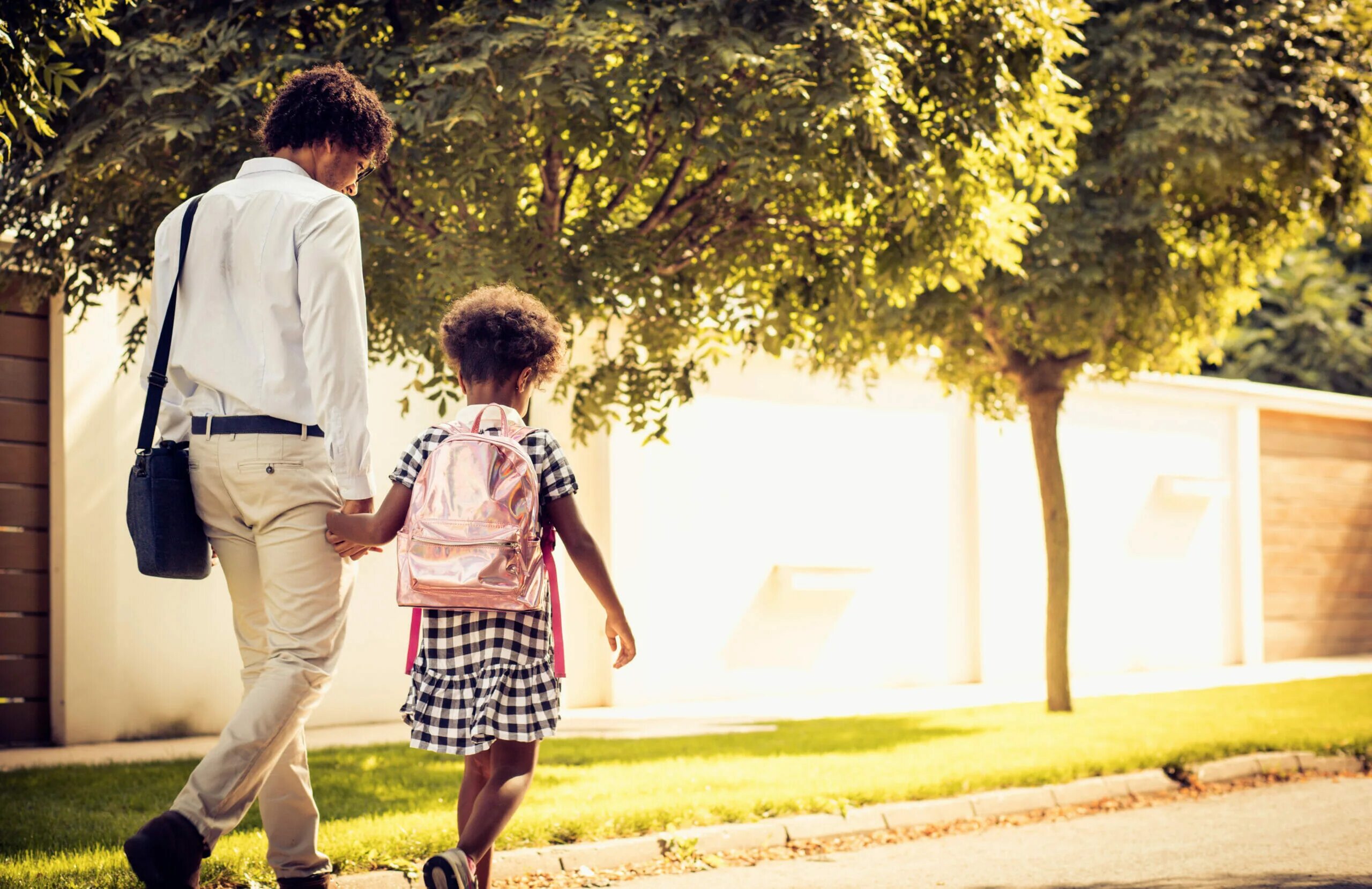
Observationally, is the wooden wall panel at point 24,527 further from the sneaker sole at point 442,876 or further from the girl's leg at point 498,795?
the sneaker sole at point 442,876

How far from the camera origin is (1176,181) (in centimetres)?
1079

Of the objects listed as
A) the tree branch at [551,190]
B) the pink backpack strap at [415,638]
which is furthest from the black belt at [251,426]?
the tree branch at [551,190]

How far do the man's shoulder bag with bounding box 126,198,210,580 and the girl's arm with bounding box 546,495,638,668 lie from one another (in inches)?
37.5

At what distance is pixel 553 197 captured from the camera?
786cm

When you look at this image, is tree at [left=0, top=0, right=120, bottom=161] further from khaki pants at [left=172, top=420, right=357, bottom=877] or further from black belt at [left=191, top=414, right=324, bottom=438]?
khaki pants at [left=172, top=420, right=357, bottom=877]

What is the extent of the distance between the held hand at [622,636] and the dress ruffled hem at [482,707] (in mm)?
201

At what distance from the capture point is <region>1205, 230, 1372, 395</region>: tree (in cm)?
2984

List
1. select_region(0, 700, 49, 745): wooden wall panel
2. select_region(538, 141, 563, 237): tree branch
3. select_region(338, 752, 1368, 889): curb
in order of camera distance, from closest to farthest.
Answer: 1. select_region(338, 752, 1368, 889): curb
2. select_region(538, 141, 563, 237): tree branch
3. select_region(0, 700, 49, 745): wooden wall panel

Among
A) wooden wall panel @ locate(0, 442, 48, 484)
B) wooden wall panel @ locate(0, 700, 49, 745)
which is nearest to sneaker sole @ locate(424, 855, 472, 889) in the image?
wooden wall panel @ locate(0, 700, 49, 745)

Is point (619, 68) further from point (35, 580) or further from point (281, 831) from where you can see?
point (35, 580)

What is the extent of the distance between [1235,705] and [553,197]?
25.2 feet

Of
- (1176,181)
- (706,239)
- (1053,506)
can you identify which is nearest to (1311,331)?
(1053,506)

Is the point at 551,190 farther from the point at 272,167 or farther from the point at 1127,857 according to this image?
the point at 1127,857

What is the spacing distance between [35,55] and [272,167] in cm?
200
